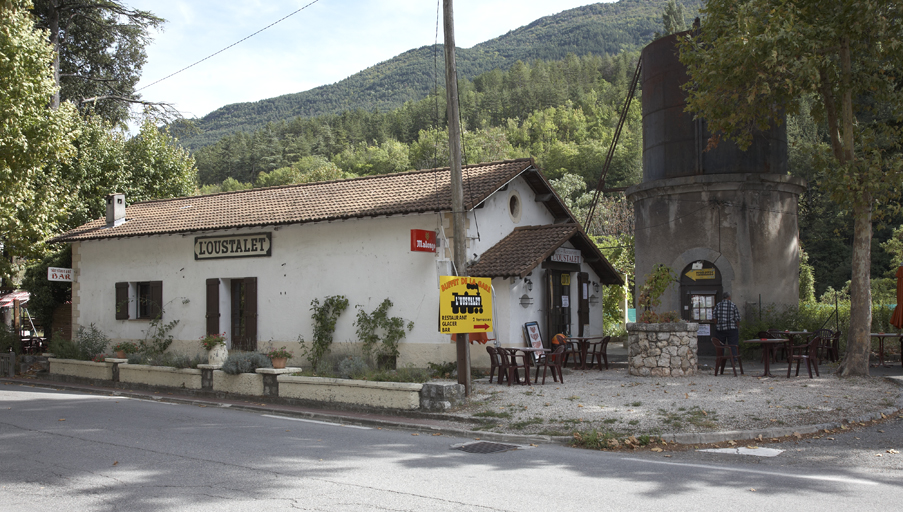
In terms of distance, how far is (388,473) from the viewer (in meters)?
7.07

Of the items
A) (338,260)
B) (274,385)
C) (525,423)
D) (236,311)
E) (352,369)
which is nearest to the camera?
(525,423)

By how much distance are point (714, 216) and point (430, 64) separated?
137687mm

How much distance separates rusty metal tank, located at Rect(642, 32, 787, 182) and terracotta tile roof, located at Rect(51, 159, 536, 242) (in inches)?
165

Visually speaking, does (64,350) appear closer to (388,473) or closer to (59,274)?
(59,274)

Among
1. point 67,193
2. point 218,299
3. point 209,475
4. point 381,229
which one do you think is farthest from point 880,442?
point 67,193

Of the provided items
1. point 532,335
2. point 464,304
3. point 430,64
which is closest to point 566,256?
point 532,335

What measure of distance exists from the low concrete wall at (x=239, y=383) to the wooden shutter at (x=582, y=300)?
9089 millimetres

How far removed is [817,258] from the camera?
155ft

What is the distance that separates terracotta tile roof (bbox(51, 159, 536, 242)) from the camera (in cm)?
1633

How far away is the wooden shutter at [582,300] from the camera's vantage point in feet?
62.3

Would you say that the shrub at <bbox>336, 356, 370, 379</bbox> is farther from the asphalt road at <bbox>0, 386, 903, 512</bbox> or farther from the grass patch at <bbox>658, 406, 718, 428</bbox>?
the grass patch at <bbox>658, 406, 718, 428</bbox>

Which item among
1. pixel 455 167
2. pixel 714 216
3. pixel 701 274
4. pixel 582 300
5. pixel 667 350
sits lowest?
pixel 667 350

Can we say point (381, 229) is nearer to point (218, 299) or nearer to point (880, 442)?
point (218, 299)

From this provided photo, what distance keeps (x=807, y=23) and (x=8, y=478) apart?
587 inches
